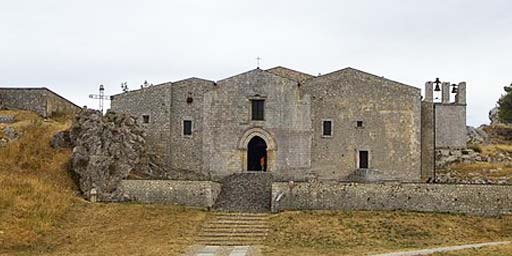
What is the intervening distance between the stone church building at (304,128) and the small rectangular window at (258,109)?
6cm

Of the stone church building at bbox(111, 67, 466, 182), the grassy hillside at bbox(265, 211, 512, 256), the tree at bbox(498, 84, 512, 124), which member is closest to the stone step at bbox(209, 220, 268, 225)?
the grassy hillside at bbox(265, 211, 512, 256)

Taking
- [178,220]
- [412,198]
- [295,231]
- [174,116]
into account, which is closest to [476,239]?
[412,198]

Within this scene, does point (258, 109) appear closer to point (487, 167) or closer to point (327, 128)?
point (327, 128)

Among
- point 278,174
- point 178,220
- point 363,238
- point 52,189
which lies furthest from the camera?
point 278,174

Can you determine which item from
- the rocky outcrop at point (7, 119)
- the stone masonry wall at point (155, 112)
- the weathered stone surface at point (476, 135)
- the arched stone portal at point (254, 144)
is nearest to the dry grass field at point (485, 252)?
the arched stone portal at point (254, 144)

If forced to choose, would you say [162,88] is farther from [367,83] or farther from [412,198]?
[412,198]

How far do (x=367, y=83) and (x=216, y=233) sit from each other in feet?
53.0

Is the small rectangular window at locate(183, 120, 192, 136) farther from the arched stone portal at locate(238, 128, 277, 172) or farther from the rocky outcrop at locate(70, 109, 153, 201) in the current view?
the arched stone portal at locate(238, 128, 277, 172)

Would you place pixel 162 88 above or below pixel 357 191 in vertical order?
above

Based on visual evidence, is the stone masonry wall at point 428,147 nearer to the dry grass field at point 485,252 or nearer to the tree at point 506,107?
the dry grass field at point 485,252

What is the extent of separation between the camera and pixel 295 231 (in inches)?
1357

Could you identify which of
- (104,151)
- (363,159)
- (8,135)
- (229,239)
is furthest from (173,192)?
(363,159)

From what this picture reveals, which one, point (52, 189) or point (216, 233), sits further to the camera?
point (52, 189)

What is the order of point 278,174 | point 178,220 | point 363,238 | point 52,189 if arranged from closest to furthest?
1. point 363,238
2. point 178,220
3. point 52,189
4. point 278,174
